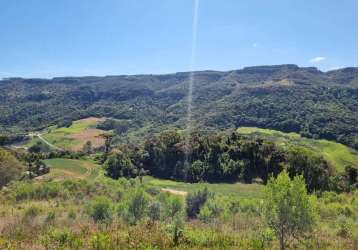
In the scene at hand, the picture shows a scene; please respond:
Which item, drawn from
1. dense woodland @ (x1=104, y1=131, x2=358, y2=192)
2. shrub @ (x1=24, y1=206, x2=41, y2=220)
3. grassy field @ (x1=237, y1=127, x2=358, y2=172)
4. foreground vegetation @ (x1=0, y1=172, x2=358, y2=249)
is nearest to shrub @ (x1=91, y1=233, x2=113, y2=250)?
foreground vegetation @ (x1=0, y1=172, x2=358, y2=249)

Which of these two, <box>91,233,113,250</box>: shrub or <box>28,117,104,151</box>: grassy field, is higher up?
<box>91,233,113,250</box>: shrub

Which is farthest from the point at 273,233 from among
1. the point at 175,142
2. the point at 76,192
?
the point at 175,142

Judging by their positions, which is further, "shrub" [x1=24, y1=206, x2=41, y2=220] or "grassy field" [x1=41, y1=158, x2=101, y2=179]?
"grassy field" [x1=41, y1=158, x2=101, y2=179]

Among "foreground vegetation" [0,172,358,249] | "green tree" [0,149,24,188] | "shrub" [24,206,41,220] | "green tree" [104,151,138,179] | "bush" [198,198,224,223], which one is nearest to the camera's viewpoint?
"foreground vegetation" [0,172,358,249]

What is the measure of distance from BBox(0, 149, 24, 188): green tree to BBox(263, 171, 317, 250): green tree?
41.6m

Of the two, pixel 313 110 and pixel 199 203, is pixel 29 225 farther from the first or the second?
pixel 313 110

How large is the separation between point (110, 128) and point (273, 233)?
154864 millimetres

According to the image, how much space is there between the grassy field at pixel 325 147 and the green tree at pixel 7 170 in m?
58.4

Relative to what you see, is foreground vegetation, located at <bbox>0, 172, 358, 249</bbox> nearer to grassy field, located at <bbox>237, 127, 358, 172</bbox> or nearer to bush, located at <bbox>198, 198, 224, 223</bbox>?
bush, located at <bbox>198, 198, 224, 223</bbox>

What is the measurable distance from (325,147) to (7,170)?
271ft

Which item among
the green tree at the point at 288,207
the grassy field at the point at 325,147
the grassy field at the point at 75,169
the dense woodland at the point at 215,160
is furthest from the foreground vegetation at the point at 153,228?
the grassy field at the point at 325,147

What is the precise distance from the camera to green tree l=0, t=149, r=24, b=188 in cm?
4831

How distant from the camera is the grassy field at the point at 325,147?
294 feet

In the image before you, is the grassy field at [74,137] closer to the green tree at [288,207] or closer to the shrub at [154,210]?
the shrub at [154,210]
